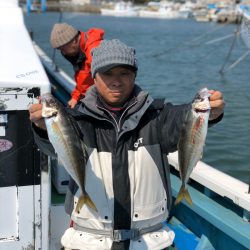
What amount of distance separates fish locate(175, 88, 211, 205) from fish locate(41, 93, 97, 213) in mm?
554

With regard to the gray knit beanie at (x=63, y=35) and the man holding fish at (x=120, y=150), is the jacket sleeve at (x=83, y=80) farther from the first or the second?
the man holding fish at (x=120, y=150)

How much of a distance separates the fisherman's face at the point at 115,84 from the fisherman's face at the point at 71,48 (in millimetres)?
2493

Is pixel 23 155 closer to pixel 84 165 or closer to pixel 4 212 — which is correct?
pixel 4 212

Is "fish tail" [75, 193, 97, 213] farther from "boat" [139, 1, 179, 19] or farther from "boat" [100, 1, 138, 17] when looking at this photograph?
"boat" [100, 1, 138, 17]

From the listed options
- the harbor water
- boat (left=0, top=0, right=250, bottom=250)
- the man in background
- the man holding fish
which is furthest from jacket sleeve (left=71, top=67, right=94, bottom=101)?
the man holding fish

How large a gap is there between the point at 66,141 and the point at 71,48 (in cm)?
274

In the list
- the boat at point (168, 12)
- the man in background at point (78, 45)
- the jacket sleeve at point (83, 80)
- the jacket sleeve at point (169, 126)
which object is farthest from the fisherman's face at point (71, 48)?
the boat at point (168, 12)

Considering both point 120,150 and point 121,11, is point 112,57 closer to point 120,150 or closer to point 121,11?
point 120,150

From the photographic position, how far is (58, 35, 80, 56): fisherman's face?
189 inches

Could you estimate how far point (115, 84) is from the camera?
238cm

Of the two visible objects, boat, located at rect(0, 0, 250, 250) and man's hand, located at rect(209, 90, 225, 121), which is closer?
man's hand, located at rect(209, 90, 225, 121)

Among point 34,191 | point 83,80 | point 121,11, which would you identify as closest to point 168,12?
point 121,11

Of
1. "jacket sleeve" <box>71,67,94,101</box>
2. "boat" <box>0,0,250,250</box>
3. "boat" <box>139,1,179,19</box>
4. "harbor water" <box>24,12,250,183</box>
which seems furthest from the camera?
"boat" <box>139,1,179,19</box>

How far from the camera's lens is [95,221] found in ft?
8.14
